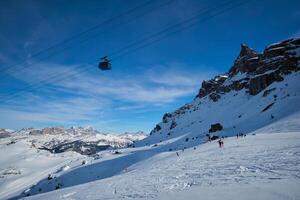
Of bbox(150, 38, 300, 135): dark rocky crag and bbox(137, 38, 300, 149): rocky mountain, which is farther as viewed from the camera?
bbox(150, 38, 300, 135): dark rocky crag

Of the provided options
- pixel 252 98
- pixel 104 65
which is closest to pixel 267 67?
pixel 252 98

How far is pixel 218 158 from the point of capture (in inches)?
890

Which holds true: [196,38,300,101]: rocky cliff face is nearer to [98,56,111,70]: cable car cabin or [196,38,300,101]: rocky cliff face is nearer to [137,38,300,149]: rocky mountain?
[137,38,300,149]: rocky mountain

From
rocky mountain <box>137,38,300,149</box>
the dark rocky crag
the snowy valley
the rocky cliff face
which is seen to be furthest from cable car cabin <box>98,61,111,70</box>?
the rocky cliff face

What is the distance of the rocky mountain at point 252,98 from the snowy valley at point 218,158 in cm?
40

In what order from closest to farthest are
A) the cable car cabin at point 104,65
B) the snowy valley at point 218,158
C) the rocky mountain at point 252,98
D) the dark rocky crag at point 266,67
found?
the snowy valley at point 218,158, the cable car cabin at point 104,65, the rocky mountain at point 252,98, the dark rocky crag at point 266,67

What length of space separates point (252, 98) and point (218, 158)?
80.4 metres

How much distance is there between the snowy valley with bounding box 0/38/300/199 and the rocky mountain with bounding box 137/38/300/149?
403 mm

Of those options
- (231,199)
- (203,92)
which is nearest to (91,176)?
(231,199)

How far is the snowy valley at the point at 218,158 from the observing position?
12.8 m

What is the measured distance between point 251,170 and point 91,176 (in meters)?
56.9

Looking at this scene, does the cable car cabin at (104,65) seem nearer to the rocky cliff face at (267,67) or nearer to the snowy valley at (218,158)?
the snowy valley at (218,158)

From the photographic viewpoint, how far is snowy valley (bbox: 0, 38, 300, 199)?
12.8 m

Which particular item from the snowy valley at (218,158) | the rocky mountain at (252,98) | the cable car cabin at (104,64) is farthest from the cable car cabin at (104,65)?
the rocky mountain at (252,98)
